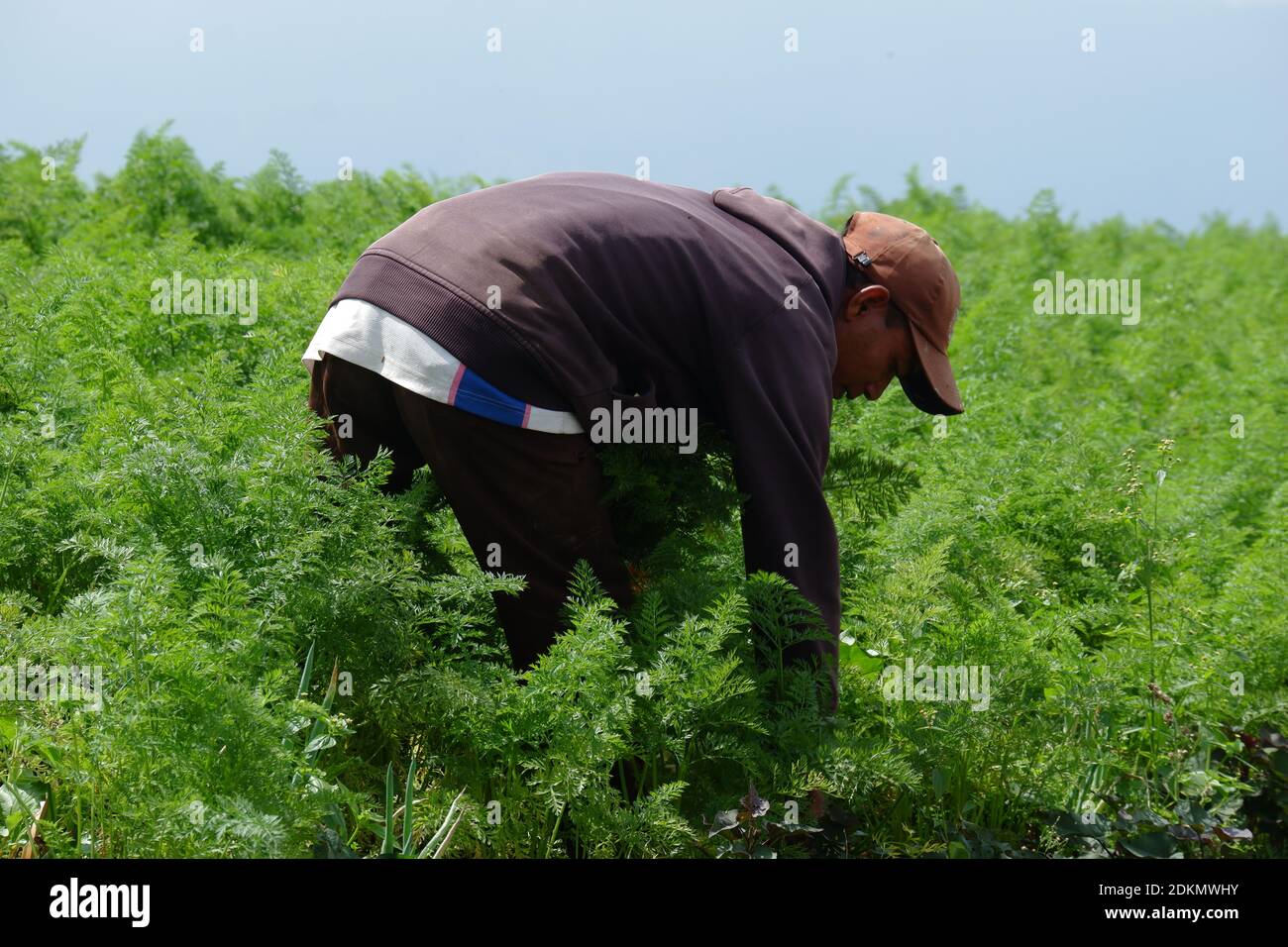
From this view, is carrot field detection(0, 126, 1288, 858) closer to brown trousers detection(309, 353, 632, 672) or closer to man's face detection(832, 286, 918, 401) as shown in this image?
brown trousers detection(309, 353, 632, 672)

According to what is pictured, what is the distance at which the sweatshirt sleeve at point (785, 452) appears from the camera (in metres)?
3.76

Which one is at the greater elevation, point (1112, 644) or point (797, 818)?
point (1112, 644)

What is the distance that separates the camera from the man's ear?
4.23 meters

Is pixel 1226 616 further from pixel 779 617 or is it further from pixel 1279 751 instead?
pixel 779 617

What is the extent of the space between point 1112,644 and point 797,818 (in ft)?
6.84

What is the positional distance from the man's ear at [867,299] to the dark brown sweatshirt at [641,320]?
23 cm

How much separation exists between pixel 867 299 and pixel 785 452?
76 cm

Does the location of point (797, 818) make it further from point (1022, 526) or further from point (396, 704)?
point (1022, 526)

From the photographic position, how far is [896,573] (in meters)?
4.39

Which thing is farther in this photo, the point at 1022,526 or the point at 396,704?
the point at 1022,526
